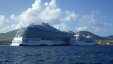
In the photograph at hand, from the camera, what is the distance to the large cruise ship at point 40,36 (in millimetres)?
141375

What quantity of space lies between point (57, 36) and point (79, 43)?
57.9ft

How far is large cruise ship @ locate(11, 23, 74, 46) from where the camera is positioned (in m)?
141

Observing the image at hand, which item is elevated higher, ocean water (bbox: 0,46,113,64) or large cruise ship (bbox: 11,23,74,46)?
large cruise ship (bbox: 11,23,74,46)

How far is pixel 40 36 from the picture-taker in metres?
146

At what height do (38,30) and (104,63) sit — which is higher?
(38,30)

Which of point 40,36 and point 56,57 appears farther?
point 40,36

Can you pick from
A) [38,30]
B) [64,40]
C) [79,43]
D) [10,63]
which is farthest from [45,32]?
[10,63]

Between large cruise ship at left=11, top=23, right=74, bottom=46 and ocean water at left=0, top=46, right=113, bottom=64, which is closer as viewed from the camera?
ocean water at left=0, top=46, right=113, bottom=64

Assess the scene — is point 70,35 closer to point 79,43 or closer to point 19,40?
point 79,43

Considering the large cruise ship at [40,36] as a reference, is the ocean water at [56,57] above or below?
below

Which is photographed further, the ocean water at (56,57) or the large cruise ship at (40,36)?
the large cruise ship at (40,36)

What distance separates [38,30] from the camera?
15000 cm

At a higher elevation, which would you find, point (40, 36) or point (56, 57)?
point (40, 36)

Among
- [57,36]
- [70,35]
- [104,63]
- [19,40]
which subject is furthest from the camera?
[70,35]
